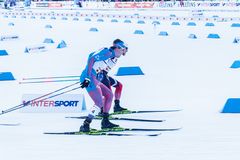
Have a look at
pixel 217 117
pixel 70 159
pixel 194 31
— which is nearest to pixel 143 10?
pixel 194 31

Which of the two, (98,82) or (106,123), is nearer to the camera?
(98,82)

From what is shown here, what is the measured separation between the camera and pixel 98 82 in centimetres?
928

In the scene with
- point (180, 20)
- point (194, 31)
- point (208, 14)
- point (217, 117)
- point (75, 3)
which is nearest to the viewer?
point (217, 117)

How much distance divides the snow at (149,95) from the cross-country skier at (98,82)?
28 cm

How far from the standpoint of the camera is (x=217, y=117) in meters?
10.6

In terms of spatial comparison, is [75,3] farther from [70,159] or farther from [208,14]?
[70,159]

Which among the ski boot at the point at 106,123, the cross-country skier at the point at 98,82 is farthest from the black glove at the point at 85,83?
the ski boot at the point at 106,123

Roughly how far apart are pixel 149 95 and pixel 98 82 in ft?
13.3

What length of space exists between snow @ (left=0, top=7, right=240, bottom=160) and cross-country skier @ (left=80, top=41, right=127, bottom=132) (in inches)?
11.0

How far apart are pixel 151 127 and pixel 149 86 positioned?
470cm

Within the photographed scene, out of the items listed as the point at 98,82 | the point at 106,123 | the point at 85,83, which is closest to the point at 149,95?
the point at 106,123

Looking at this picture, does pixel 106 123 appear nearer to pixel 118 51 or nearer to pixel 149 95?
pixel 118 51

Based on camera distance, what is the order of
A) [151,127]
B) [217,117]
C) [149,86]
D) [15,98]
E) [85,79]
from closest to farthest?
[85,79] → [151,127] → [217,117] → [15,98] → [149,86]

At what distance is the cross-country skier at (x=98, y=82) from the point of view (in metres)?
9.10
